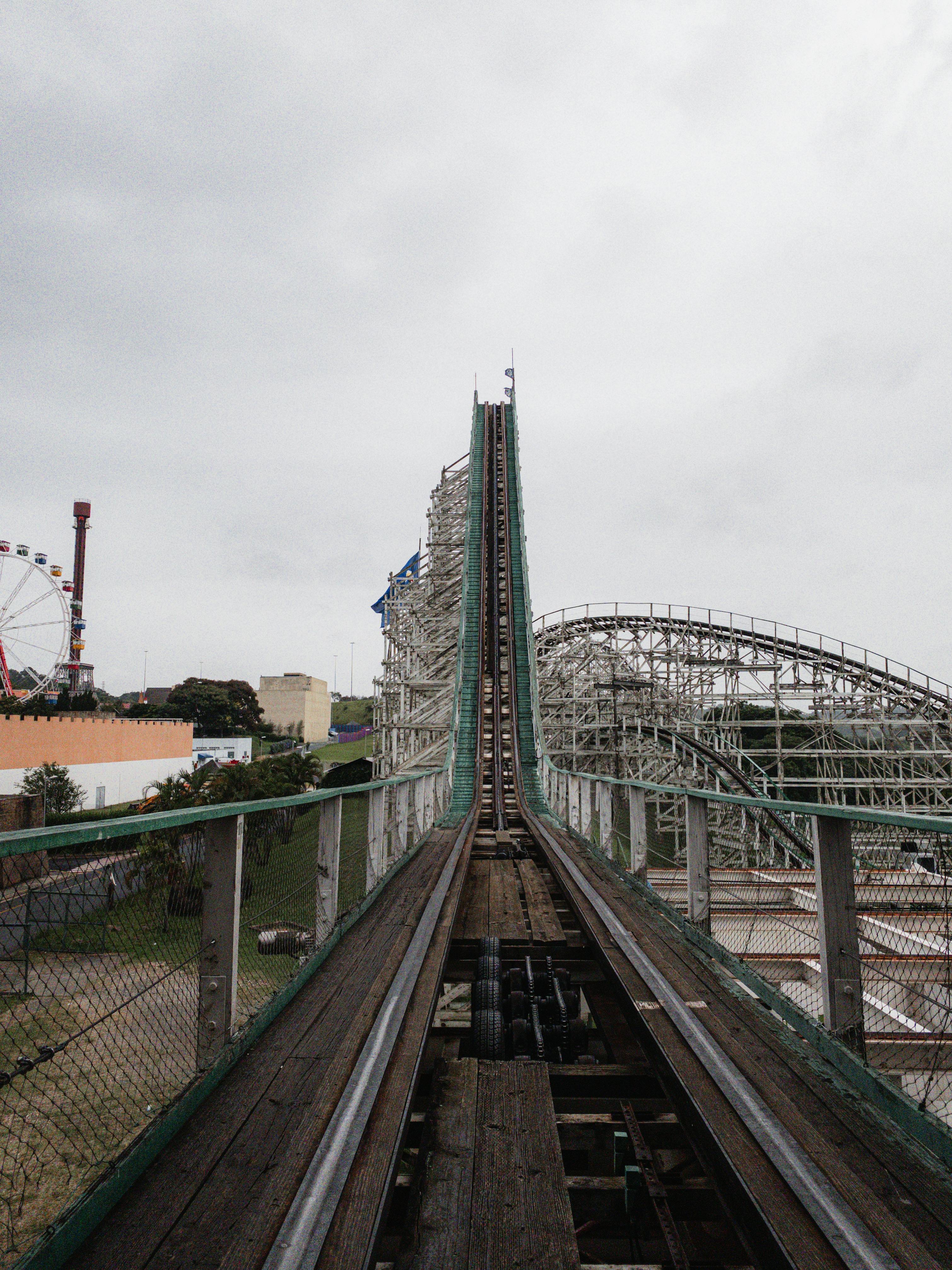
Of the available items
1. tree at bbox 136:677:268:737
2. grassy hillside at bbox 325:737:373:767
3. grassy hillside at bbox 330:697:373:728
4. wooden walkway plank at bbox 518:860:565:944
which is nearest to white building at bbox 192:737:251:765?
grassy hillside at bbox 325:737:373:767

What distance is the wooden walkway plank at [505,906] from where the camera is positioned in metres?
4.36

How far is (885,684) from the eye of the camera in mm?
21672

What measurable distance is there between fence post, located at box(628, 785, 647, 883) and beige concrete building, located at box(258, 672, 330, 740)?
244 feet

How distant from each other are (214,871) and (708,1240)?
1.77 m

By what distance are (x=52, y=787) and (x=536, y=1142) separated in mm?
26040

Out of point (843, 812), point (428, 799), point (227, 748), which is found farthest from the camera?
point (227, 748)

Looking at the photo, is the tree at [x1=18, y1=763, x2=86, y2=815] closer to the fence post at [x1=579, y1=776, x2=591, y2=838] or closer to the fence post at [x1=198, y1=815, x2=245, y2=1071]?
the fence post at [x1=579, y1=776, x2=591, y2=838]

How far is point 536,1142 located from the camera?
6.53 ft

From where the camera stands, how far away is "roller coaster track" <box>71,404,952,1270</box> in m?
1.58

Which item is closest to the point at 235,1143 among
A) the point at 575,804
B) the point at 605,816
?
the point at 605,816

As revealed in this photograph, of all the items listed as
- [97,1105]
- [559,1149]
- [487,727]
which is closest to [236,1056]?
[559,1149]

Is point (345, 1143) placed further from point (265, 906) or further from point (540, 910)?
point (540, 910)

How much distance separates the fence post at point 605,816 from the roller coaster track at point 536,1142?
108 inches

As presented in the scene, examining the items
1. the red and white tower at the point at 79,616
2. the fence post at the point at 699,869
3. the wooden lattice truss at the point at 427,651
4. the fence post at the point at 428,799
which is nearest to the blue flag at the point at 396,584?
the wooden lattice truss at the point at 427,651
